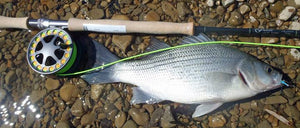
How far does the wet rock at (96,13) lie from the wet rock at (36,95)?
1.06 meters

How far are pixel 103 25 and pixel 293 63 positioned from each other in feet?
6.83

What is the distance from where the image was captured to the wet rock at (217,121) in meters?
2.49

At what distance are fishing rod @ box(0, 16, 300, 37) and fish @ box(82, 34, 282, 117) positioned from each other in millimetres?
179

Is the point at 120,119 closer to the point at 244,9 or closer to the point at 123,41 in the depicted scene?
the point at 123,41

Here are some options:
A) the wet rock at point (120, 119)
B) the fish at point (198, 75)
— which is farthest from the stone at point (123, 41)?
the wet rock at point (120, 119)

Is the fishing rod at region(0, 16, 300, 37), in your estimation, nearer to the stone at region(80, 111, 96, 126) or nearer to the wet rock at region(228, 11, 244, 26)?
the wet rock at region(228, 11, 244, 26)

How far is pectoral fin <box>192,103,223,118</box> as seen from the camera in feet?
7.86

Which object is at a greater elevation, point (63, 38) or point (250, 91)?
point (63, 38)

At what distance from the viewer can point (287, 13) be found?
260 cm

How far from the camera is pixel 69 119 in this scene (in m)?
2.68

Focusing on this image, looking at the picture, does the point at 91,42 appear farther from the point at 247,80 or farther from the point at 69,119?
the point at 247,80

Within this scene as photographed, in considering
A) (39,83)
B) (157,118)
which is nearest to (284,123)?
(157,118)

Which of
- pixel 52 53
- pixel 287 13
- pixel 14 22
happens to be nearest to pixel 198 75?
pixel 287 13

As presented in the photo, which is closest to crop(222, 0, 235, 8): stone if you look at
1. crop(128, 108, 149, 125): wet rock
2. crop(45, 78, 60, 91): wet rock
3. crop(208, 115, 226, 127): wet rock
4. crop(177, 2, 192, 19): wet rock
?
crop(177, 2, 192, 19): wet rock
